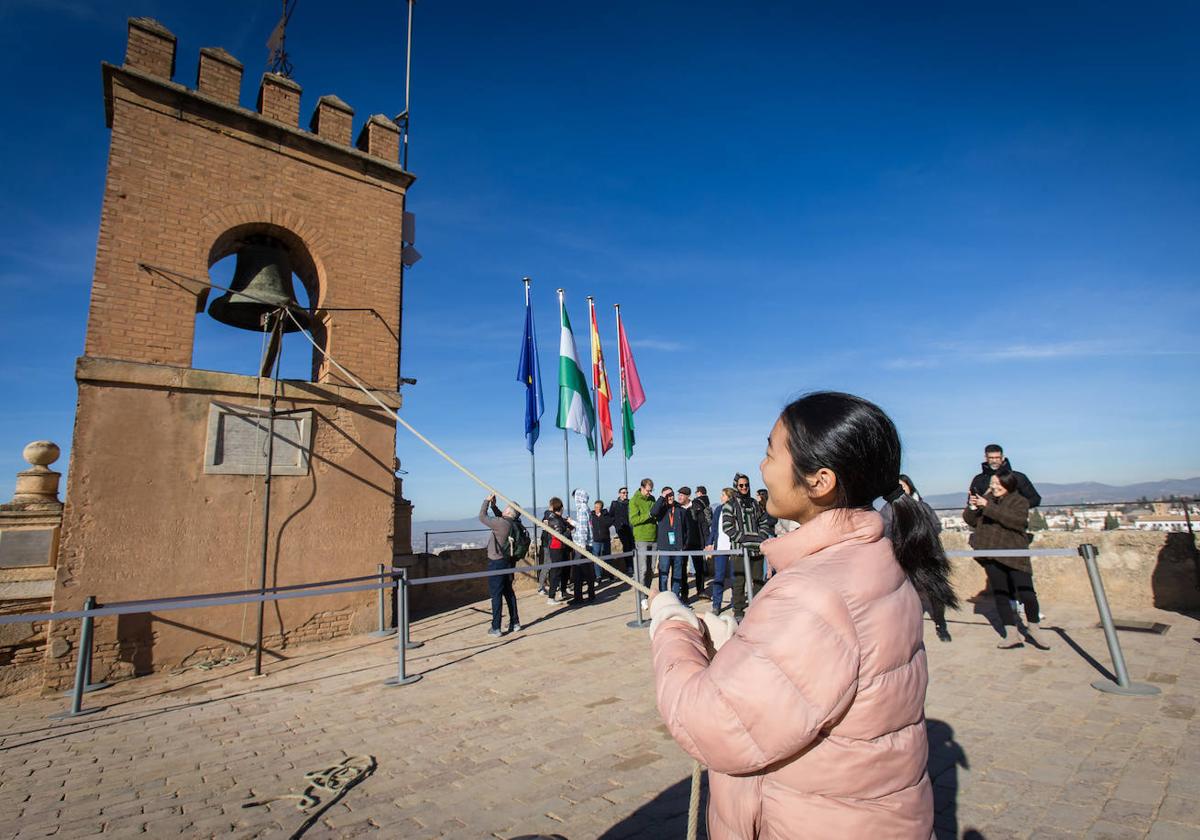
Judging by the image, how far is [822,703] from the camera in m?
1.17

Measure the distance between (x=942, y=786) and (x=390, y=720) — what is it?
13.5 ft

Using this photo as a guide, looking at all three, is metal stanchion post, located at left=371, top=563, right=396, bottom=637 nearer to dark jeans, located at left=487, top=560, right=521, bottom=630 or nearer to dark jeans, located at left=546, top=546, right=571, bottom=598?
dark jeans, located at left=487, top=560, right=521, bottom=630

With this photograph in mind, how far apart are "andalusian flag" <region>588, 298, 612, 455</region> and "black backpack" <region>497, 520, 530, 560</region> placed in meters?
6.00

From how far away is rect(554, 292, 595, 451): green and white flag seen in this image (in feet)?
43.6

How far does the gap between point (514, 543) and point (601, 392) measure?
7.20 metres

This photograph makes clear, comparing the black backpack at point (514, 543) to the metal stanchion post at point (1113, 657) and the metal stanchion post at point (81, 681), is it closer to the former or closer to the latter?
the metal stanchion post at point (81, 681)

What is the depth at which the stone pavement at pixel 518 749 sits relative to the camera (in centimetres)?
315

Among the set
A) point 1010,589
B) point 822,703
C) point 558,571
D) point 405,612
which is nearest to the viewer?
point 822,703

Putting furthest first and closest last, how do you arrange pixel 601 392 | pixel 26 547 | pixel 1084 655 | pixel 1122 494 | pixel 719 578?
pixel 1122 494, pixel 601 392, pixel 719 578, pixel 26 547, pixel 1084 655

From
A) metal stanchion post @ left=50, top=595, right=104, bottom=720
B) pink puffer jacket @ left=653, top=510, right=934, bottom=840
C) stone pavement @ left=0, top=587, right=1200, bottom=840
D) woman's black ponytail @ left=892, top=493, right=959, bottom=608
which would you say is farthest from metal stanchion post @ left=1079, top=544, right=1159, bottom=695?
metal stanchion post @ left=50, top=595, right=104, bottom=720

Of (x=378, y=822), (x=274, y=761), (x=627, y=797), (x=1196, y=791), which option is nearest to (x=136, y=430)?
(x=274, y=761)

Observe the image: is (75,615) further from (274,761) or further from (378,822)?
(378,822)

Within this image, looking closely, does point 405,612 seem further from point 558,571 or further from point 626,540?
point 626,540

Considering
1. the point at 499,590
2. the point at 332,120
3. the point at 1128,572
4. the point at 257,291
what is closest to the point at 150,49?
the point at 332,120
